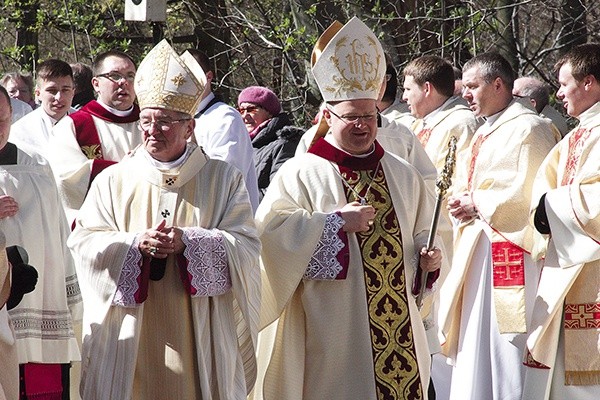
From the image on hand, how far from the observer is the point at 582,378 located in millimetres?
7570

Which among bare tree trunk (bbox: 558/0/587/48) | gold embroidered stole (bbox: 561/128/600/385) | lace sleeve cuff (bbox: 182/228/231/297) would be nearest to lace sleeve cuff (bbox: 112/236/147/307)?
lace sleeve cuff (bbox: 182/228/231/297)

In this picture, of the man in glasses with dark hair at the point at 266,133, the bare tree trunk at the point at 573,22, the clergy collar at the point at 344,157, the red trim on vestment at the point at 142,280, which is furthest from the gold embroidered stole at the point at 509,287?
the bare tree trunk at the point at 573,22

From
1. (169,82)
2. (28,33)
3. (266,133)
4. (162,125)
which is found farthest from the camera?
(28,33)

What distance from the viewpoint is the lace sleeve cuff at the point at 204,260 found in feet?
20.4

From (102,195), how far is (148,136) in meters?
0.36

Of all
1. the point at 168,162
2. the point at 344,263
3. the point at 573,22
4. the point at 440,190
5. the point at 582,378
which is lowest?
the point at 582,378

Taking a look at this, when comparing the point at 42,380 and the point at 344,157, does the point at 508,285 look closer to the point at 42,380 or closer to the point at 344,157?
the point at 344,157

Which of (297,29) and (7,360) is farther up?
(297,29)

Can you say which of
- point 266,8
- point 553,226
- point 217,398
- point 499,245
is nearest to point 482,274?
point 499,245

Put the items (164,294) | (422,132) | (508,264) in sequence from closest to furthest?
(164,294) < (508,264) < (422,132)

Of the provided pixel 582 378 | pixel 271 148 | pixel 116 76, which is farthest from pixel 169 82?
pixel 271 148

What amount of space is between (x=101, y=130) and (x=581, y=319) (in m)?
3.11

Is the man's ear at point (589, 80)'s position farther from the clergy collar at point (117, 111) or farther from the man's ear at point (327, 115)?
the clergy collar at point (117, 111)

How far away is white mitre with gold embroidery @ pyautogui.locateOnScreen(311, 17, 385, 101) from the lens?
689 centimetres
